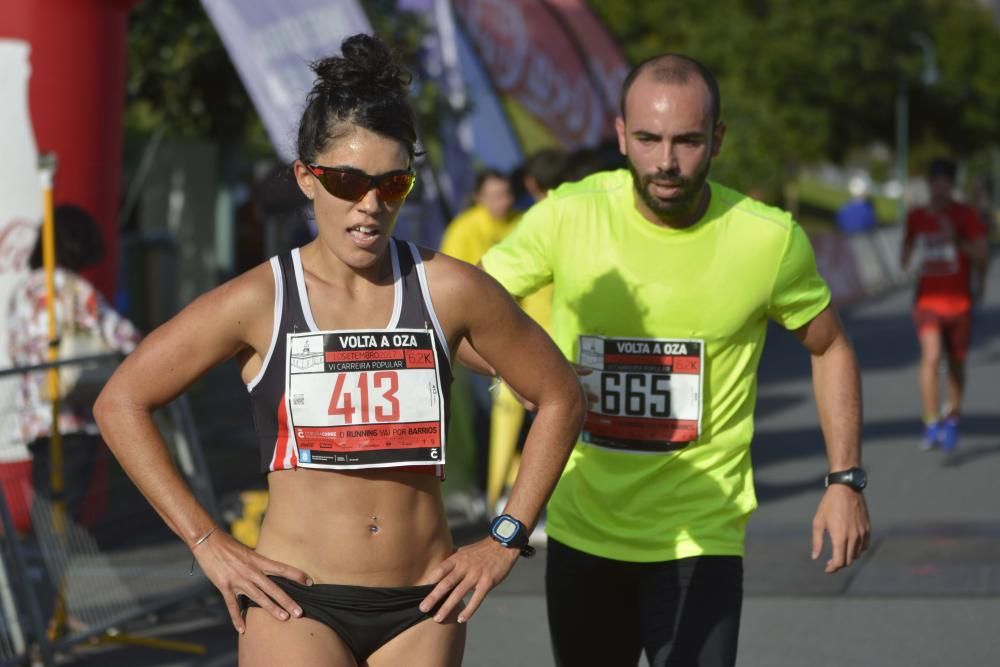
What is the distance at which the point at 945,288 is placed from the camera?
38.1 feet

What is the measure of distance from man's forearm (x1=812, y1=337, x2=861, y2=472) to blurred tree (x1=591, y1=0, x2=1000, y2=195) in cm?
3080

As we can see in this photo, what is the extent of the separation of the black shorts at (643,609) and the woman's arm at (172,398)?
1.09 meters

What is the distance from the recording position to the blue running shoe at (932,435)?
37.5 ft

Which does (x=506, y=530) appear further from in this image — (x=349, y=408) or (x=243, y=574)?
(x=243, y=574)

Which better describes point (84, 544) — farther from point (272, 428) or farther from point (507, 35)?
point (507, 35)

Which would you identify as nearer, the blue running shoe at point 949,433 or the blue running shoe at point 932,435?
the blue running shoe at point 949,433

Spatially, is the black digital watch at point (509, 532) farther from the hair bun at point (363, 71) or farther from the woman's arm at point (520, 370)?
the hair bun at point (363, 71)

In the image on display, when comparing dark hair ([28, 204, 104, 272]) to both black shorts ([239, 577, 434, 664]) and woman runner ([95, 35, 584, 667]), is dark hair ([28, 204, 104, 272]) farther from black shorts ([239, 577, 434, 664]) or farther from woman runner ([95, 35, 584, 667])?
black shorts ([239, 577, 434, 664])

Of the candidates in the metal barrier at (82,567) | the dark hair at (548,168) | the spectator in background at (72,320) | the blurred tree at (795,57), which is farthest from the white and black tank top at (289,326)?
the blurred tree at (795,57)

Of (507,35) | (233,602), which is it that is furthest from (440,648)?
(507,35)

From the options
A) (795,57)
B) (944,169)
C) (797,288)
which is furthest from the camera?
(795,57)

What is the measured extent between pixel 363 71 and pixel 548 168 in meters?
5.32

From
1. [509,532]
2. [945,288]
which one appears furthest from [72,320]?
[945,288]

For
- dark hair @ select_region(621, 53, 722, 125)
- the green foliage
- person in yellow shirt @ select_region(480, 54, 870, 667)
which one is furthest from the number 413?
the green foliage
